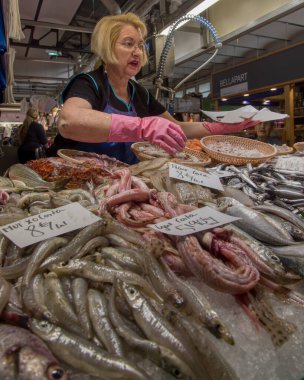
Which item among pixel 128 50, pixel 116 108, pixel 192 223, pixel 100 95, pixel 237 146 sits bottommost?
pixel 192 223

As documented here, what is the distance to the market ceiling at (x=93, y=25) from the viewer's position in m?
6.89

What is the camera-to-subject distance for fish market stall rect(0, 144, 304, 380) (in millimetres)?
809

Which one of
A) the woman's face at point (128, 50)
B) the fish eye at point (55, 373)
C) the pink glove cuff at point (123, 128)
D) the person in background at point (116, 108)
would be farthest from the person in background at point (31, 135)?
the fish eye at point (55, 373)

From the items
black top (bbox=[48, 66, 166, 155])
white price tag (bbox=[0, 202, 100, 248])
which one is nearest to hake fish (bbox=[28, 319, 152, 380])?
white price tag (bbox=[0, 202, 100, 248])

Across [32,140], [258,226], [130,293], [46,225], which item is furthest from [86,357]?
[32,140]

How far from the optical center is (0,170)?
185 inches

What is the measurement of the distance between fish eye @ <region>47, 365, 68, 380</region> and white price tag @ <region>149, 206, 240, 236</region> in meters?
0.56

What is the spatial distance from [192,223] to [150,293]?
0.32 metres

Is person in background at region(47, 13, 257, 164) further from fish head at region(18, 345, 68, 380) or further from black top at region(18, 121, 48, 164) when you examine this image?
black top at region(18, 121, 48, 164)

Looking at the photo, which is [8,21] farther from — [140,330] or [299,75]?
[299,75]

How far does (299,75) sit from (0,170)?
8.50 meters

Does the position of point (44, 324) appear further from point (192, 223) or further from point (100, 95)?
point (100, 95)

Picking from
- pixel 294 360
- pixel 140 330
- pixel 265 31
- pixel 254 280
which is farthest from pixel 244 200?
pixel 265 31

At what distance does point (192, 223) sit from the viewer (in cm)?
122
